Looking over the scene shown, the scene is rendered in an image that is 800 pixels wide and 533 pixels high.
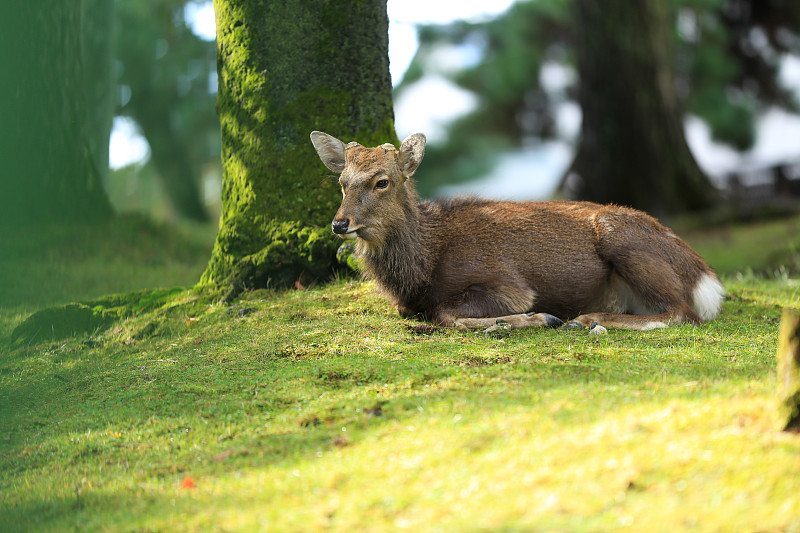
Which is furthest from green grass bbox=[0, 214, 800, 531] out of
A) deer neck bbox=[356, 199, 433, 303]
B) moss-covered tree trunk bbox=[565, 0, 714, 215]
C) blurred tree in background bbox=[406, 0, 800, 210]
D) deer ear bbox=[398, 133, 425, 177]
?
blurred tree in background bbox=[406, 0, 800, 210]

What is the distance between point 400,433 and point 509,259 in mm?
3049

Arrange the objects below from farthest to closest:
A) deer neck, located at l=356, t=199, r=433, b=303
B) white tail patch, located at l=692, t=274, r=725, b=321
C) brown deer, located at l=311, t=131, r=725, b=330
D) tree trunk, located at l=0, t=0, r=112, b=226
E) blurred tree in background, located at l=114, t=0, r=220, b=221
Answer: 1. blurred tree in background, located at l=114, t=0, r=220, b=221
2. tree trunk, located at l=0, t=0, r=112, b=226
3. white tail patch, located at l=692, t=274, r=725, b=321
4. deer neck, located at l=356, t=199, r=433, b=303
5. brown deer, located at l=311, t=131, r=725, b=330

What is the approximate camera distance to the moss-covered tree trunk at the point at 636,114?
14.8 meters

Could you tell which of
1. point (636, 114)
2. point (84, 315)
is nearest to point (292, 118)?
point (84, 315)

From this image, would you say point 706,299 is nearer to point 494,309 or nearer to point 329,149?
point 494,309

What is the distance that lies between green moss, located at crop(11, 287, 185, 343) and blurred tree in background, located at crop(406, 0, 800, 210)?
50.9 feet

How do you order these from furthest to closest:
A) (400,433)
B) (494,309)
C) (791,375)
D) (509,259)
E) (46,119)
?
(46,119), (509,259), (494,309), (400,433), (791,375)

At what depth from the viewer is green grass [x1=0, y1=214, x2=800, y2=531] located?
331cm

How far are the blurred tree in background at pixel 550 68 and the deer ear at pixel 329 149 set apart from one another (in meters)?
15.1

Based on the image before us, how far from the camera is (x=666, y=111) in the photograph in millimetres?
14898

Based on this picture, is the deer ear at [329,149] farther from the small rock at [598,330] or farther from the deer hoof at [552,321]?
the small rock at [598,330]

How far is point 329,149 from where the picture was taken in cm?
707

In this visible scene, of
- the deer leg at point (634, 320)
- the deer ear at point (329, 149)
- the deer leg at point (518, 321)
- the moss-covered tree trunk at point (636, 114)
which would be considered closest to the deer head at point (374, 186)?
the deer ear at point (329, 149)

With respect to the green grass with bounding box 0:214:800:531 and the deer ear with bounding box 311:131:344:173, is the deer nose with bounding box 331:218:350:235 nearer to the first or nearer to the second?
the green grass with bounding box 0:214:800:531
